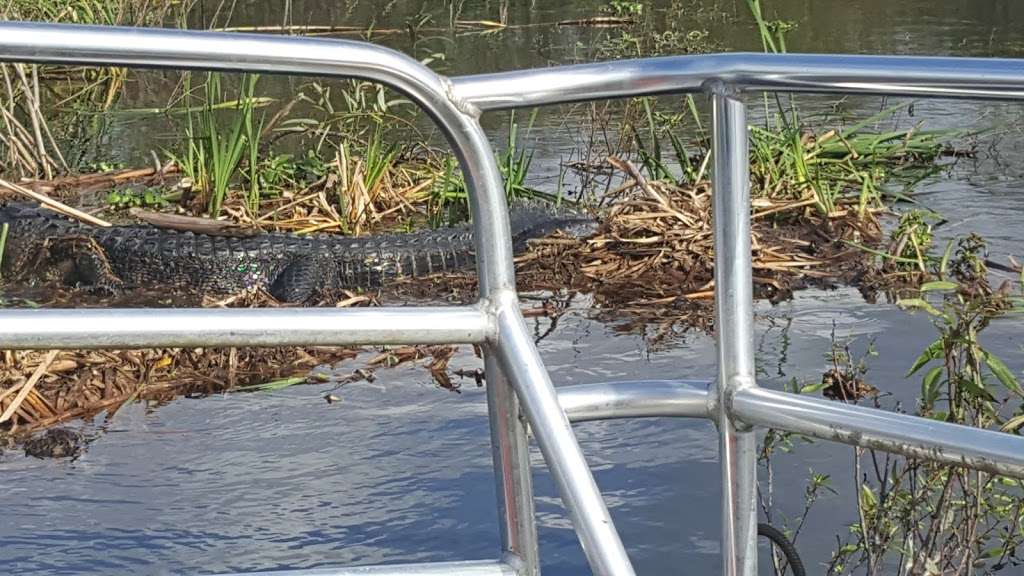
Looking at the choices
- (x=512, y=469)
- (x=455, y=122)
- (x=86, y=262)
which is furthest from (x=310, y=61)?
(x=86, y=262)

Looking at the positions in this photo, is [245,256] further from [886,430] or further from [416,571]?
[886,430]

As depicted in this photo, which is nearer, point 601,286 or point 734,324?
point 734,324

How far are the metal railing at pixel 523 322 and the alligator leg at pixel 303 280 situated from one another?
4236 millimetres

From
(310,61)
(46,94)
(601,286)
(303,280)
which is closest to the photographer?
(310,61)

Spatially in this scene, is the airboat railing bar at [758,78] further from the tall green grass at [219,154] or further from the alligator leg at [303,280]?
the tall green grass at [219,154]

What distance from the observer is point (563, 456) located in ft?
3.78

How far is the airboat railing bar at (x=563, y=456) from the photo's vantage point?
113 cm

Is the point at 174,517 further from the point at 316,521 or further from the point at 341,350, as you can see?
the point at 341,350

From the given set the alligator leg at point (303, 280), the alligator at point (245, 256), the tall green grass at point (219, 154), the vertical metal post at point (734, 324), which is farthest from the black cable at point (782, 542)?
the tall green grass at point (219, 154)

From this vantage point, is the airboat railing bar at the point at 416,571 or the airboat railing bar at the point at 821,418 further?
the airboat railing bar at the point at 416,571

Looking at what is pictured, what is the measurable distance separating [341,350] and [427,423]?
87cm

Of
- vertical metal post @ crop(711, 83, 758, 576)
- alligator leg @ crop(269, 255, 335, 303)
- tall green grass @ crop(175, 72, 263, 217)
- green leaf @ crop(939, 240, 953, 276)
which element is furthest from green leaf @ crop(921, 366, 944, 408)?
tall green grass @ crop(175, 72, 263, 217)

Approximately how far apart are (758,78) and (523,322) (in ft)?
0.99

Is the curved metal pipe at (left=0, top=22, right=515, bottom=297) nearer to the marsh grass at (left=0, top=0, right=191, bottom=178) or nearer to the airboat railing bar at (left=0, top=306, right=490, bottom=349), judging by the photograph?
the airboat railing bar at (left=0, top=306, right=490, bottom=349)
